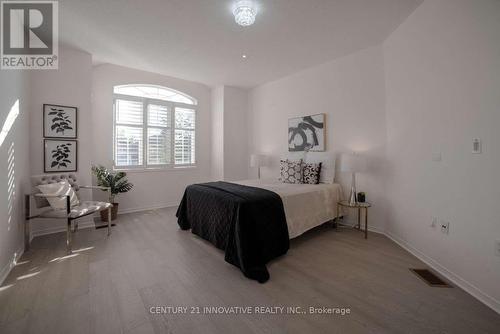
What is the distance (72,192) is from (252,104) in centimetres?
399

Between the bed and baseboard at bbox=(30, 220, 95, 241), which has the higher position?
the bed

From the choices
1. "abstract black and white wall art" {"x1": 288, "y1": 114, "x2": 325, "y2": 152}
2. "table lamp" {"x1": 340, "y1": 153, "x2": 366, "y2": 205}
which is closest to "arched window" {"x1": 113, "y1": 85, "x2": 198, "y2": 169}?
"abstract black and white wall art" {"x1": 288, "y1": 114, "x2": 325, "y2": 152}

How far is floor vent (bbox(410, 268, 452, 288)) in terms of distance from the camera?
6.36ft

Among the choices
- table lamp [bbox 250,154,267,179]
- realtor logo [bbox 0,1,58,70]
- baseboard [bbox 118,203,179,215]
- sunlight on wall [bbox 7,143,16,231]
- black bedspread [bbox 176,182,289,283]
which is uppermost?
realtor logo [bbox 0,1,58,70]

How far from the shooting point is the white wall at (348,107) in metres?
3.19

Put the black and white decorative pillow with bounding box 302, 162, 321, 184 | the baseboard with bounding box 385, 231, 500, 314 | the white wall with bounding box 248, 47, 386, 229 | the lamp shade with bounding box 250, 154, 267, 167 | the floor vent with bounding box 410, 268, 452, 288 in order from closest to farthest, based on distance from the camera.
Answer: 1. the baseboard with bounding box 385, 231, 500, 314
2. the floor vent with bounding box 410, 268, 452, 288
3. the white wall with bounding box 248, 47, 386, 229
4. the black and white decorative pillow with bounding box 302, 162, 321, 184
5. the lamp shade with bounding box 250, 154, 267, 167

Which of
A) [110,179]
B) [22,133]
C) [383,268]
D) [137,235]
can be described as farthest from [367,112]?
[22,133]

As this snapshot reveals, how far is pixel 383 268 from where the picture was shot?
87.2 inches

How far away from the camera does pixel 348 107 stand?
3.51m

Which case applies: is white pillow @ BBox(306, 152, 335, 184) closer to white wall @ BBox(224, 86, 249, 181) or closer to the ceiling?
the ceiling

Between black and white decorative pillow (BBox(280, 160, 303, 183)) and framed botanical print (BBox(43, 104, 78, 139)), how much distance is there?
3471 mm

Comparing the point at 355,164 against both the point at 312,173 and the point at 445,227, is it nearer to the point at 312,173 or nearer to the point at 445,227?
the point at 312,173

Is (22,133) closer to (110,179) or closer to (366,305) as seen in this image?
(110,179)

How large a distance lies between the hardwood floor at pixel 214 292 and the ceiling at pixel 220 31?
2.80 metres
